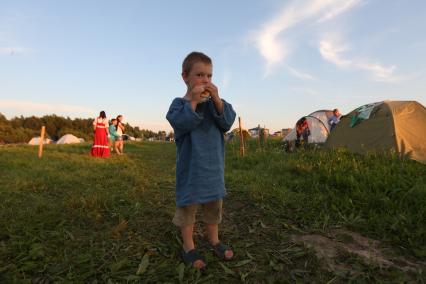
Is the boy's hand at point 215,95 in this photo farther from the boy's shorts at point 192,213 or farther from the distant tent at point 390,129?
the distant tent at point 390,129

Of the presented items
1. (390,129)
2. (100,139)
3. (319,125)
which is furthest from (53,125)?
(390,129)

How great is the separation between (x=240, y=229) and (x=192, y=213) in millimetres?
1119

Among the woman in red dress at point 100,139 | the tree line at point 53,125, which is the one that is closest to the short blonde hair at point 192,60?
the woman in red dress at point 100,139

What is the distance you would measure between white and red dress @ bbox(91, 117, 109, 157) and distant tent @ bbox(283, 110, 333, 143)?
9.88 m

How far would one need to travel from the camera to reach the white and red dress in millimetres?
11944

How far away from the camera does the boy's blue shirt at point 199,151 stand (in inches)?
101

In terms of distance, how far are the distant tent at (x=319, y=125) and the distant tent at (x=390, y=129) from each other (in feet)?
17.1

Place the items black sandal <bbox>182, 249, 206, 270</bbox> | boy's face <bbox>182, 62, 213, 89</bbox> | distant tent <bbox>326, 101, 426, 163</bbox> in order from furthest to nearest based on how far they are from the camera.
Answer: distant tent <bbox>326, 101, 426, 163</bbox> < black sandal <bbox>182, 249, 206, 270</bbox> < boy's face <bbox>182, 62, 213, 89</bbox>

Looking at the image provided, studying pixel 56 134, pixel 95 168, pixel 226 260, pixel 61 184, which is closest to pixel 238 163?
pixel 95 168

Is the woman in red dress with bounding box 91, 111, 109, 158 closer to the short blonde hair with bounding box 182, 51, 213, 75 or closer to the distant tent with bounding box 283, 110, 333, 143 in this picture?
the distant tent with bounding box 283, 110, 333, 143

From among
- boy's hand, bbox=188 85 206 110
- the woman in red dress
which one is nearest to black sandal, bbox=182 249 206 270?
boy's hand, bbox=188 85 206 110

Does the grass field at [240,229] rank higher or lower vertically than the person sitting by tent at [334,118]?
lower

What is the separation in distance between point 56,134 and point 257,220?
348 feet

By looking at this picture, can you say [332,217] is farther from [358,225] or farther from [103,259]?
[103,259]
